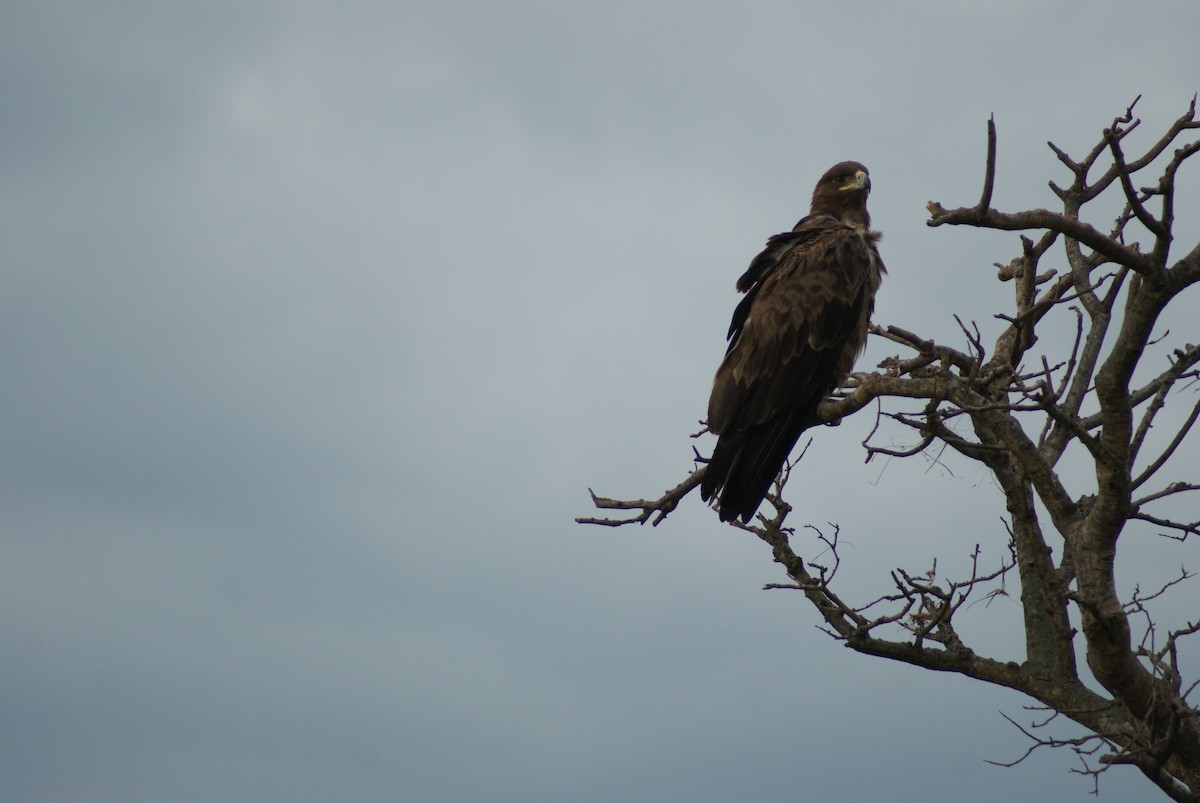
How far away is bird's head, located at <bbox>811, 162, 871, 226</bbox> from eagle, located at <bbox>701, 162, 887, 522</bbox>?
13.7 inches

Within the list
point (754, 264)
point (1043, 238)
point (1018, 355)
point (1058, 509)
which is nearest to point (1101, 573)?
point (1058, 509)

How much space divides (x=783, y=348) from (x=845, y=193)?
1857 millimetres

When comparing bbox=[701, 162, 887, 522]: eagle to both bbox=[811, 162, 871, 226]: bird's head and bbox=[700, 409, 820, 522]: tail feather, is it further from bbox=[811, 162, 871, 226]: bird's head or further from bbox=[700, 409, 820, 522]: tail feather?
bbox=[811, 162, 871, 226]: bird's head

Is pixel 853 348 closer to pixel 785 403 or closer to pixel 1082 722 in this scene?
pixel 785 403

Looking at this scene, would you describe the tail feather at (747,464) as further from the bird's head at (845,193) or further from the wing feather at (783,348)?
the bird's head at (845,193)

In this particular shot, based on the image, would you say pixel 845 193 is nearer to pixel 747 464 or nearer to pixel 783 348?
pixel 783 348

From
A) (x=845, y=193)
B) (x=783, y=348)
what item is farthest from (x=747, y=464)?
(x=845, y=193)

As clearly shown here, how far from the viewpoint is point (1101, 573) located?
5.93 m

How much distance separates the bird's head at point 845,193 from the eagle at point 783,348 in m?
0.35

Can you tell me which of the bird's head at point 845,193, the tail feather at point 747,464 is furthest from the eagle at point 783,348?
the bird's head at point 845,193

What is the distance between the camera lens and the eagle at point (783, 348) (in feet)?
22.4

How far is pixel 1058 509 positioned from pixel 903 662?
4.10ft

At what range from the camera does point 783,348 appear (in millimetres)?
7281

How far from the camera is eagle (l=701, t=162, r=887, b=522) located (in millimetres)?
6832
